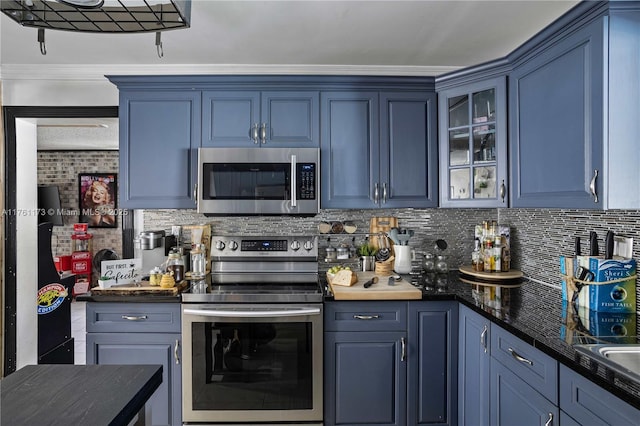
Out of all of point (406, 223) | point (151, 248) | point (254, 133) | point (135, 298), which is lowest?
point (135, 298)

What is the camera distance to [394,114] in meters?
2.51

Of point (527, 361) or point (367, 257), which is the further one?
point (367, 257)

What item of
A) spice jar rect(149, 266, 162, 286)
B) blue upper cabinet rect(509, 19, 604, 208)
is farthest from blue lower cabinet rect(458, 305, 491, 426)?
spice jar rect(149, 266, 162, 286)

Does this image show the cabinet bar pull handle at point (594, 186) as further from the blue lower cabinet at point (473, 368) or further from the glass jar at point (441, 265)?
the glass jar at point (441, 265)

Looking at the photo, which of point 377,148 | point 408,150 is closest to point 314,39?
point 377,148

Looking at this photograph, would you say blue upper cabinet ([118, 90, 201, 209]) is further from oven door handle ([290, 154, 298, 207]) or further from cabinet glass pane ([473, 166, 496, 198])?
cabinet glass pane ([473, 166, 496, 198])

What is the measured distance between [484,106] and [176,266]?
6.93 feet

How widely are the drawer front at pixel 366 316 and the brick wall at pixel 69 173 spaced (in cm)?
484

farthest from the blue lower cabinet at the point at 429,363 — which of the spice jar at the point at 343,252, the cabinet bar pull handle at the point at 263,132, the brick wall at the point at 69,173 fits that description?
the brick wall at the point at 69,173

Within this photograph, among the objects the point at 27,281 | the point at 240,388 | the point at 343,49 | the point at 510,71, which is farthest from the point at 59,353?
the point at 510,71

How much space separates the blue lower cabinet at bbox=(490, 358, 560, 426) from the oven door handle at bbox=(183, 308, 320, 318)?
94 cm

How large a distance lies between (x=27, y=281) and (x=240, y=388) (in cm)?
195

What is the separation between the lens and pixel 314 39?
227 centimetres

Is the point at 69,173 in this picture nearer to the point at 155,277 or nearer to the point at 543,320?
the point at 155,277
